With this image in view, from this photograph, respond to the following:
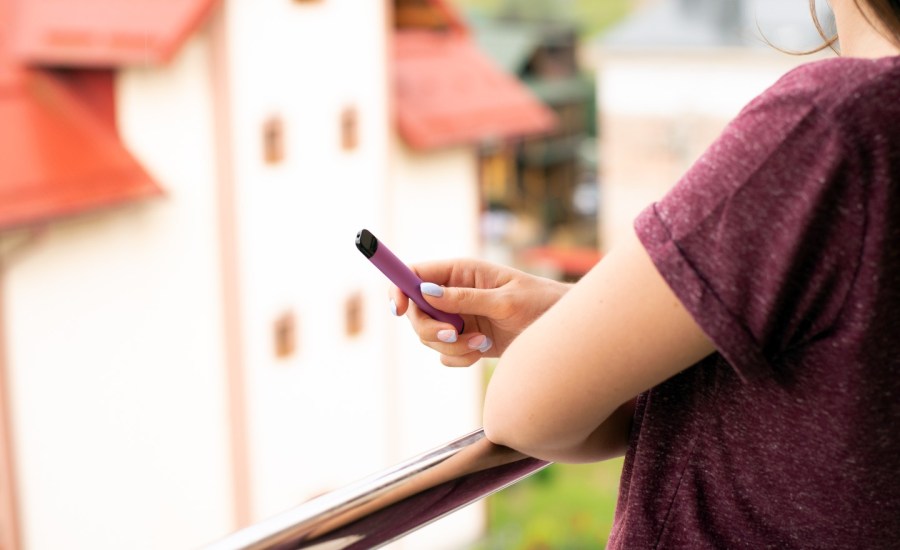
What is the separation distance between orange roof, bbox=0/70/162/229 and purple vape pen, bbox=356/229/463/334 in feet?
19.4

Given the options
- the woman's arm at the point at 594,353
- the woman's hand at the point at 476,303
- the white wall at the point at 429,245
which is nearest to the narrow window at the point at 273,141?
the white wall at the point at 429,245

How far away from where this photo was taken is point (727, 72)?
12422 mm

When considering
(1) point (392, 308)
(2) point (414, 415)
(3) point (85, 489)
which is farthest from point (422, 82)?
(1) point (392, 308)

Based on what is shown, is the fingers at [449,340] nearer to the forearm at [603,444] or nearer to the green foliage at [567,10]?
the forearm at [603,444]

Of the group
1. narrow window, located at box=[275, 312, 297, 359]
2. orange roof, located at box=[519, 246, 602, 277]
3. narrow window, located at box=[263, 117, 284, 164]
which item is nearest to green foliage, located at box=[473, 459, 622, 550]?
orange roof, located at box=[519, 246, 602, 277]

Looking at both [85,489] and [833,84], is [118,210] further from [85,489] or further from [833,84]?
[833,84]

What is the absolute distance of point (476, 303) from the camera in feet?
1.55

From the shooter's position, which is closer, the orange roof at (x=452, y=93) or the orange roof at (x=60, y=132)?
the orange roof at (x=60, y=132)

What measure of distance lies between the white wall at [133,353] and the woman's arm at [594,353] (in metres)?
5.80

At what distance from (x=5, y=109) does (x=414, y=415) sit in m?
3.75

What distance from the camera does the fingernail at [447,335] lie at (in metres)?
0.48

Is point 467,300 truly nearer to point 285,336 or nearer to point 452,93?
point 285,336

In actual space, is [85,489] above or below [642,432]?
below

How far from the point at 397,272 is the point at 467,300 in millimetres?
28
